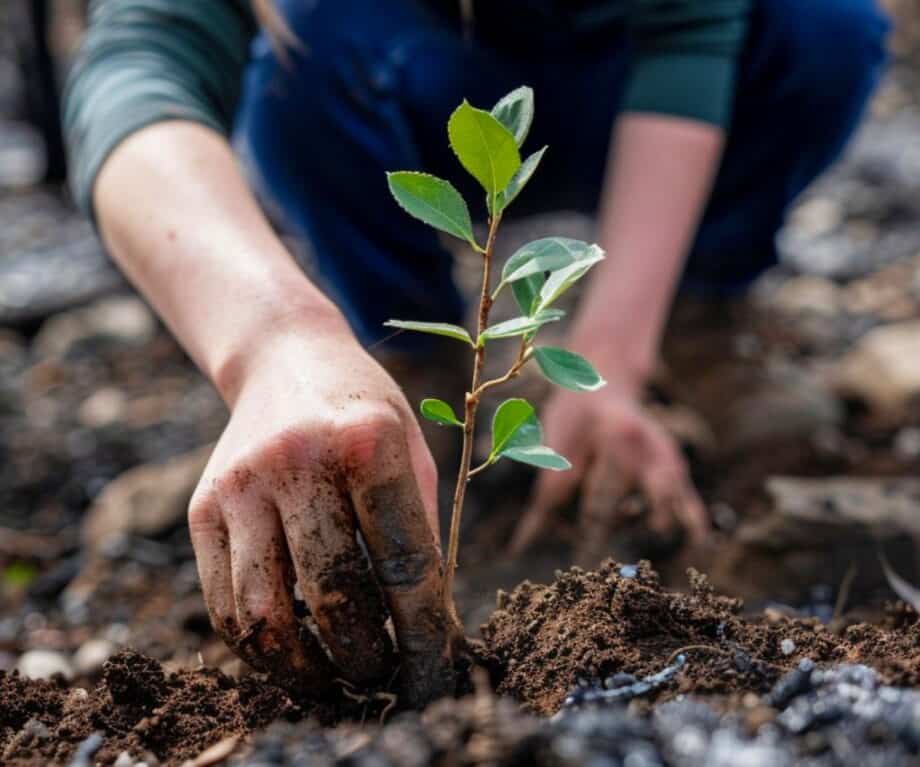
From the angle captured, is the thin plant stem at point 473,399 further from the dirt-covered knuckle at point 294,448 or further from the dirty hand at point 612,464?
the dirty hand at point 612,464

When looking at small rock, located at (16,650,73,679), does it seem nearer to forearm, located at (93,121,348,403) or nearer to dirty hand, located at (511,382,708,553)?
forearm, located at (93,121,348,403)

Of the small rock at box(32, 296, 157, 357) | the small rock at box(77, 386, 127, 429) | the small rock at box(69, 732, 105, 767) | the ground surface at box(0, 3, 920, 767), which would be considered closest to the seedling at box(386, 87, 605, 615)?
the ground surface at box(0, 3, 920, 767)

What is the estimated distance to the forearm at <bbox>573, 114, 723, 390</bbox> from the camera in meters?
2.00

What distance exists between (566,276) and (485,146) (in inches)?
5.3

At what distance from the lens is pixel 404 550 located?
3.39ft

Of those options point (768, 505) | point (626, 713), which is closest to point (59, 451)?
point (768, 505)

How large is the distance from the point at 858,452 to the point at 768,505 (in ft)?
1.60

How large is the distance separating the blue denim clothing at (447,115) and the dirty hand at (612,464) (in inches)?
23.7

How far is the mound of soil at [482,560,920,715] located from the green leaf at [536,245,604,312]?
36cm

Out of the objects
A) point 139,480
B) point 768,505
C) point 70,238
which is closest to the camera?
point 768,505

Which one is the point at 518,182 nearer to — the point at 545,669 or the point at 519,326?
the point at 519,326

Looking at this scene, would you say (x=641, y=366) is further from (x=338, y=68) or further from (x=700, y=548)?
(x=338, y=68)

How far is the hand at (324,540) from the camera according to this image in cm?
103

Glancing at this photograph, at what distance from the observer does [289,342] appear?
116 centimetres
